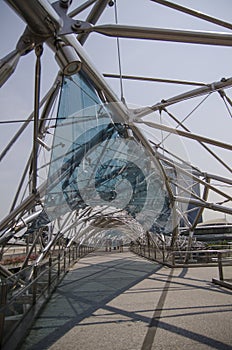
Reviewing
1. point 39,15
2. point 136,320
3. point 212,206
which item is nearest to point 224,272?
point 136,320

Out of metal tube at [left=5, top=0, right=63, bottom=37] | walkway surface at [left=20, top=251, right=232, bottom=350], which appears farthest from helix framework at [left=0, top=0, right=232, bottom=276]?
walkway surface at [left=20, top=251, right=232, bottom=350]

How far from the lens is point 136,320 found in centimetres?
627

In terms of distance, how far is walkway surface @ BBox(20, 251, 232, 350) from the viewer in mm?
4855

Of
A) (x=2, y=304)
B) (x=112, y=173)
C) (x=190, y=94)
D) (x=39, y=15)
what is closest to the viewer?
(x=2, y=304)

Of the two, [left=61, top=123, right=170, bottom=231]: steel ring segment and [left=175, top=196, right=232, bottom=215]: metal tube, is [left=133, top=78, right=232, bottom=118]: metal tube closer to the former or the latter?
[left=61, top=123, right=170, bottom=231]: steel ring segment

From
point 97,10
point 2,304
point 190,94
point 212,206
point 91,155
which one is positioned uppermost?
point 97,10

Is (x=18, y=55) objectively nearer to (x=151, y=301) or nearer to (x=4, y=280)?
(x=4, y=280)

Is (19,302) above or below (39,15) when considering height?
below

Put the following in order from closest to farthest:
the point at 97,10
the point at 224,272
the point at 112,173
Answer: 1. the point at 97,10
2. the point at 224,272
3. the point at 112,173

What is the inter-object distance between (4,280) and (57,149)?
4432 millimetres

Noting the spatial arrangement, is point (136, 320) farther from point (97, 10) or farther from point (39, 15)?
point (97, 10)

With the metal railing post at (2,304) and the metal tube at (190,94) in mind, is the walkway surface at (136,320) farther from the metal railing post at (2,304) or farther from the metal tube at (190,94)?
the metal tube at (190,94)

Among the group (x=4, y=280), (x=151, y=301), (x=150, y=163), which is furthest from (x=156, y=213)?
(x=4, y=280)

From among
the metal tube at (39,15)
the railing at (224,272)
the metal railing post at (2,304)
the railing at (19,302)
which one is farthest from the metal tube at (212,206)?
the metal railing post at (2,304)
